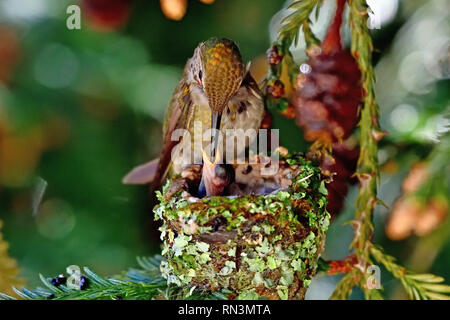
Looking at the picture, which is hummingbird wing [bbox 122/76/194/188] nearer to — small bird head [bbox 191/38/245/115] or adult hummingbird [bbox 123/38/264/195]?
adult hummingbird [bbox 123/38/264/195]

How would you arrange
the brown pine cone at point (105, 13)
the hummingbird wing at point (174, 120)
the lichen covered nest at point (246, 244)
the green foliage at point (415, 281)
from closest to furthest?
the lichen covered nest at point (246, 244) < the green foliage at point (415, 281) < the hummingbird wing at point (174, 120) < the brown pine cone at point (105, 13)

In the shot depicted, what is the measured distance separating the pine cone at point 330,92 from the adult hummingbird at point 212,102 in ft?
0.48

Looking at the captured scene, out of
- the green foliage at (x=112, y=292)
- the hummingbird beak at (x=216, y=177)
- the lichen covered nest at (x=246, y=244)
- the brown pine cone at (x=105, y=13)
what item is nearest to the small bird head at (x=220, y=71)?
the hummingbird beak at (x=216, y=177)

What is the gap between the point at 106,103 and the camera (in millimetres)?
1842

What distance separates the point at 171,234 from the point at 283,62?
56cm

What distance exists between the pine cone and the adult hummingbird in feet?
0.48

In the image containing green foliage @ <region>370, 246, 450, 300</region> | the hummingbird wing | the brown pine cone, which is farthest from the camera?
the brown pine cone

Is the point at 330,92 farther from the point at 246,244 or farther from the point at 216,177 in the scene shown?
the point at 246,244

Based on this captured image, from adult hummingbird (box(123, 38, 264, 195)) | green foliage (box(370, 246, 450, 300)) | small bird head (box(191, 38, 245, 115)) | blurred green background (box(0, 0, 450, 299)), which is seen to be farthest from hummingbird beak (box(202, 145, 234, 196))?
blurred green background (box(0, 0, 450, 299))

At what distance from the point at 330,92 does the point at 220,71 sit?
0.30 meters

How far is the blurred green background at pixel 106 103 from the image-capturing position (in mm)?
1731

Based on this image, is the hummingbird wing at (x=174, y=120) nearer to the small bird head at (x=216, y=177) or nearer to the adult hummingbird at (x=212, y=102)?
the adult hummingbird at (x=212, y=102)

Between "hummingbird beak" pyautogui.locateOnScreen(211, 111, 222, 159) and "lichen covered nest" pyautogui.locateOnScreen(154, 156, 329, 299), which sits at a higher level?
"hummingbird beak" pyautogui.locateOnScreen(211, 111, 222, 159)

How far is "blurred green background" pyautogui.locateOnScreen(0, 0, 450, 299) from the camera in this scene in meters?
1.73
